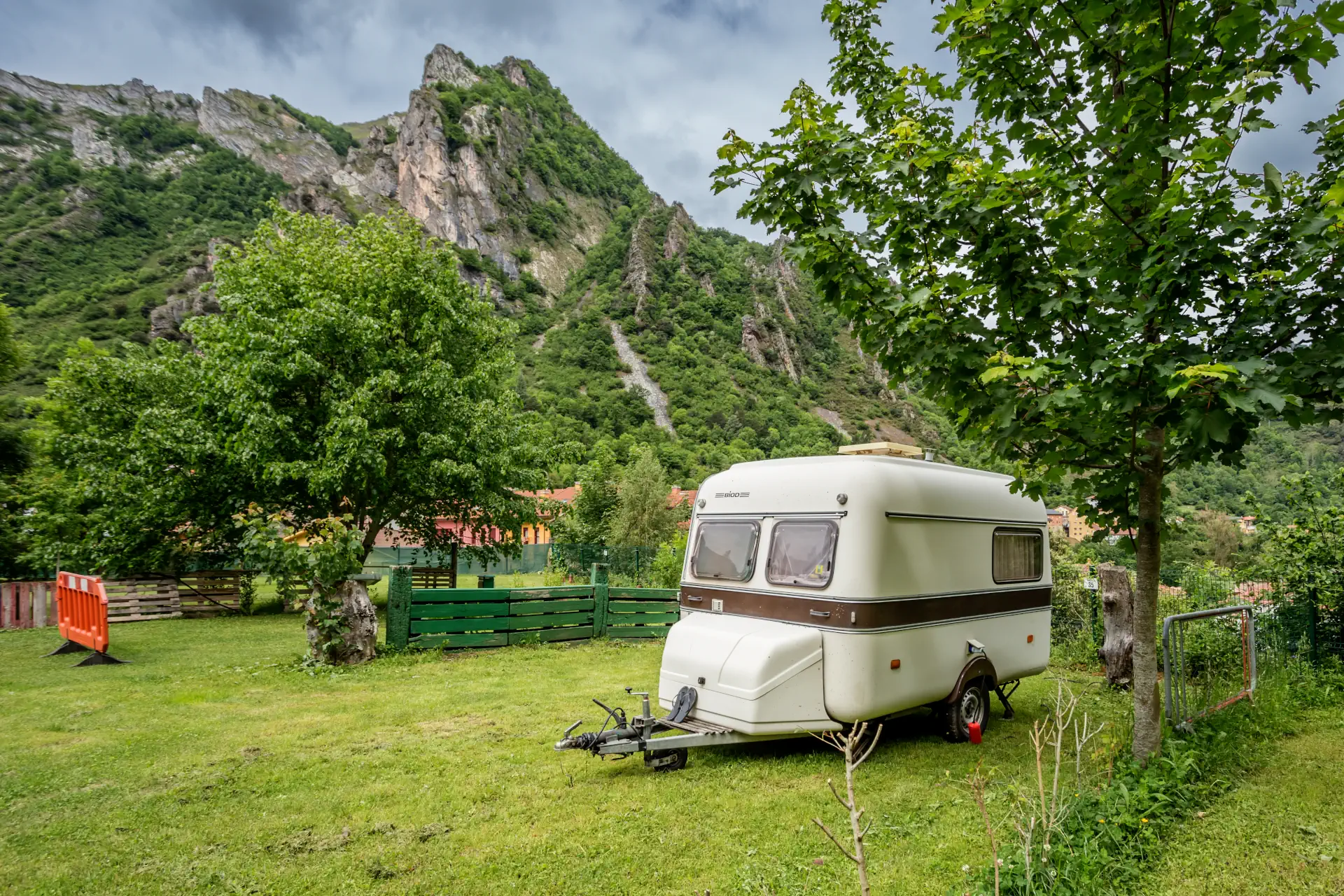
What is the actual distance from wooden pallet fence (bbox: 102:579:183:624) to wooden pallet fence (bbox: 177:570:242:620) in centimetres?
21

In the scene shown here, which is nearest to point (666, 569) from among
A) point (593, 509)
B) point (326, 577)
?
point (326, 577)

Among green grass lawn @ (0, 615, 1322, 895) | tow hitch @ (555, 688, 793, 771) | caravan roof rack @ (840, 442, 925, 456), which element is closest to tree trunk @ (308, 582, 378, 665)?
green grass lawn @ (0, 615, 1322, 895)

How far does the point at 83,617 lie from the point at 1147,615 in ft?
44.5

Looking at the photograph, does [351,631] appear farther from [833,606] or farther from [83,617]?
[833,606]

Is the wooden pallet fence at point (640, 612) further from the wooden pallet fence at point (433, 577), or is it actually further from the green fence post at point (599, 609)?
the wooden pallet fence at point (433, 577)

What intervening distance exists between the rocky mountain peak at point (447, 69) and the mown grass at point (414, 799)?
16920 cm

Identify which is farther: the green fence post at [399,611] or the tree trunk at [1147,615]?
the green fence post at [399,611]

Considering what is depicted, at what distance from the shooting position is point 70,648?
34.2ft

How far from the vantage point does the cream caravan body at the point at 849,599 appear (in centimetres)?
578

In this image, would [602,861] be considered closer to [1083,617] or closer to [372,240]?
[1083,617]

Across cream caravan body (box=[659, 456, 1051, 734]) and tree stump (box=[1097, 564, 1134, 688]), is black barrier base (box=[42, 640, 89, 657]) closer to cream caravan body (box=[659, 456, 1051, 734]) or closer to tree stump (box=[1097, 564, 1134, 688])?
cream caravan body (box=[659, 456, 1051, 734])

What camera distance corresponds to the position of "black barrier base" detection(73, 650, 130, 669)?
962cm

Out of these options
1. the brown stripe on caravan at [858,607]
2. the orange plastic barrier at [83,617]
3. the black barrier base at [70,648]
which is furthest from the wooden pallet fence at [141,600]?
the brown stripe on caravan at [858,607]

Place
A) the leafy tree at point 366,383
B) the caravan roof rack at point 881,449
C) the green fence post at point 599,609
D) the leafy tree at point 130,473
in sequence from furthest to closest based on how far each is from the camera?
the leafy tree at point 130,473 → the leafy tree at point 366,383 → the green fence post at point 599,609 → the caravan roof rack at point 881,449
